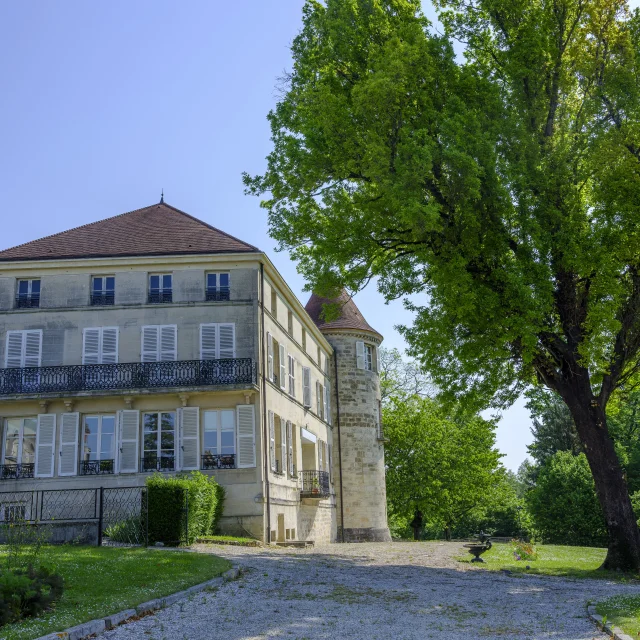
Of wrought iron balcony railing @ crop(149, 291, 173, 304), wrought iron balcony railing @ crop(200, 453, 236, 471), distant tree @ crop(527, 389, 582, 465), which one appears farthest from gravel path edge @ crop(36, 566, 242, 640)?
distant tree @ crop(527, 389, 582, 465)

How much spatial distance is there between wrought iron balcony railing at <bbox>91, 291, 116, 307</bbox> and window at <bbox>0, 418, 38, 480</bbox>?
162 inches

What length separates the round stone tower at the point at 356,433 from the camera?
109ft

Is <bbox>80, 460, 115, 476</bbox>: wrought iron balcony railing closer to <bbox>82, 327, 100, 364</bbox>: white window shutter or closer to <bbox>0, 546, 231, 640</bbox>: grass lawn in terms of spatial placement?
<bbox>82, 327, 100, 364</bbox>: white window shutter

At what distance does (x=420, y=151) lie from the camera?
14023mm

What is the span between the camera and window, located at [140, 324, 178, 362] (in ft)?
77.0

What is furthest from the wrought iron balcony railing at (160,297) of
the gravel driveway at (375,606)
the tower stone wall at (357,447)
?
the tower stone wall at (357,447)

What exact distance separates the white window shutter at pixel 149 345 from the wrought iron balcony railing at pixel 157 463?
3.03m

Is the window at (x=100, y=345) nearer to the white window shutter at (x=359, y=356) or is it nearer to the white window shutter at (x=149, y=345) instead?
the white window shutter at (x=149, y=345)

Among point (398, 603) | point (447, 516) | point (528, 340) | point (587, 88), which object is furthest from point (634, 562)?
point (447, 516)

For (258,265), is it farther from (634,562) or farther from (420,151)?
(634,562)

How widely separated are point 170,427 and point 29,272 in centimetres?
701

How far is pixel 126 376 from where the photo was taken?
2312 cm

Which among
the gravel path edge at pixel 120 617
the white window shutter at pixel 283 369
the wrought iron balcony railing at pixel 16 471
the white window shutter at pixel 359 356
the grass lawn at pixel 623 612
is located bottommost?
the grass lawn at pixel 623 612

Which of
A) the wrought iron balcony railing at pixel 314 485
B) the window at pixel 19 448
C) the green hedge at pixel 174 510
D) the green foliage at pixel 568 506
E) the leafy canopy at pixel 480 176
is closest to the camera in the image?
the leafy canopy at pixel 480 176
